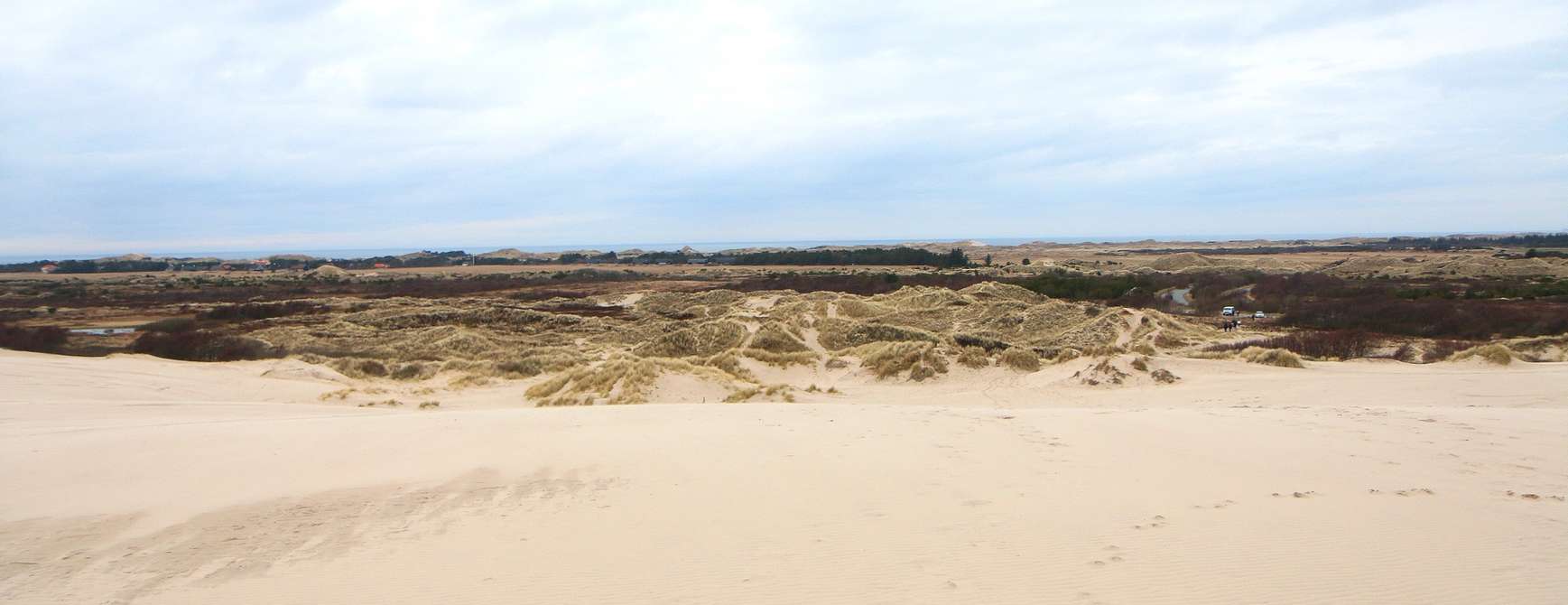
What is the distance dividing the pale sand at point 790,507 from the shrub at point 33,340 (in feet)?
43.4

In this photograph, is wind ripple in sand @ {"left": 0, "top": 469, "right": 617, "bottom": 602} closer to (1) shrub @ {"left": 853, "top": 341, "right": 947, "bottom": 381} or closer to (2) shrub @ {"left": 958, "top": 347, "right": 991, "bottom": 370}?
(1) shrub @ {"left": 853, "top": 341, "right": 947, "bottom": 381}

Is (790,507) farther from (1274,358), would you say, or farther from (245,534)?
(1274,358)

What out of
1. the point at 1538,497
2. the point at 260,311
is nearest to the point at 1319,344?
the point at 1538,497

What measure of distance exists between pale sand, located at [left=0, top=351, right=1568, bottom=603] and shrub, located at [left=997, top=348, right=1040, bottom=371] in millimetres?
7077

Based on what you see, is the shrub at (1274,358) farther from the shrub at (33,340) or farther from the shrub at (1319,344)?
the shrub at (33,340)

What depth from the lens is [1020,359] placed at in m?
18.5

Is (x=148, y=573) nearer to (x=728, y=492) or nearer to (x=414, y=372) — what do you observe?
(x=728, y=492)

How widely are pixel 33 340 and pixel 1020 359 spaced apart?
2569 cm

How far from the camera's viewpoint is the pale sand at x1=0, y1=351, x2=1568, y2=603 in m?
4.88

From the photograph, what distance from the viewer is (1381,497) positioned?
651 cm

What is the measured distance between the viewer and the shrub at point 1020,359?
18.3 m

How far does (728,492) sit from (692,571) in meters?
1.78

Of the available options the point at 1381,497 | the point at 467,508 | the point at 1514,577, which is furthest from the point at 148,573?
the point at 1381,497

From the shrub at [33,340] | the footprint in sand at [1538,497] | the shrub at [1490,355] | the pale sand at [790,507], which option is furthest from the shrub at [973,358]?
the shrub at [33,340]
